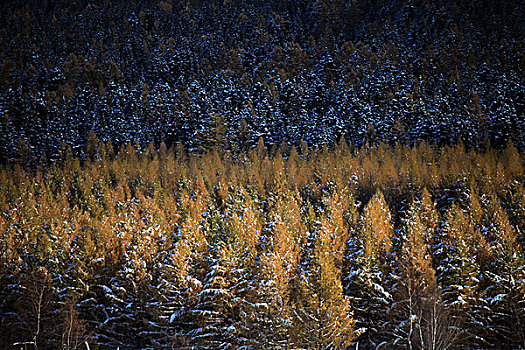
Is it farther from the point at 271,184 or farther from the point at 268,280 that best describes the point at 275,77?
the point at 268,280

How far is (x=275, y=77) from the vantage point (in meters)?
131

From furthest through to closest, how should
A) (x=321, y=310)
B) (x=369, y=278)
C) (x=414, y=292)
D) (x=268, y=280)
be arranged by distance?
(x=369, y=278), (x=268, y=280), (x=414, y=292), (x=321, y=310)

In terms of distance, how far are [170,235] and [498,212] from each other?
1200 inches

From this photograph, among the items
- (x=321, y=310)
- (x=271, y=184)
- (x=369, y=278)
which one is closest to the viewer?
(x=321, y=310)

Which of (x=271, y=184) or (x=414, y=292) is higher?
(x=271, y=184)

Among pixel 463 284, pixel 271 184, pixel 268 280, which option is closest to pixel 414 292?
pixel 463 284

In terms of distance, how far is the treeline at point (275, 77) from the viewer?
3851 inches

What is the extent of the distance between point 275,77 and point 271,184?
6945 centimetres

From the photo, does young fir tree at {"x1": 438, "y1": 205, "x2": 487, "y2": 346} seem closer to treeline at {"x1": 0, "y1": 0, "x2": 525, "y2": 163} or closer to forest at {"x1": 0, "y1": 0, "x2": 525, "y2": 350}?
forest at {"x1": 0, "y1": 0, "x2": 525, "y2": 350}

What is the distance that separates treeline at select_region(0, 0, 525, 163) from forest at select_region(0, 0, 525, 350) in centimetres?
68

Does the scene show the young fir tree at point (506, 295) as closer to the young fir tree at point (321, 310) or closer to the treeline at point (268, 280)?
the treeline at point (268, 280)

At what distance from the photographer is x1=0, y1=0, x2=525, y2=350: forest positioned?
115ft

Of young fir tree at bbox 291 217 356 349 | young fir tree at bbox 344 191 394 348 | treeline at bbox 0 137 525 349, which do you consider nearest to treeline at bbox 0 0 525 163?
treeline at bbox 0 137 525 349

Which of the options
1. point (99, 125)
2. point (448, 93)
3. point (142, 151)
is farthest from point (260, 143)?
point (448, 93)
